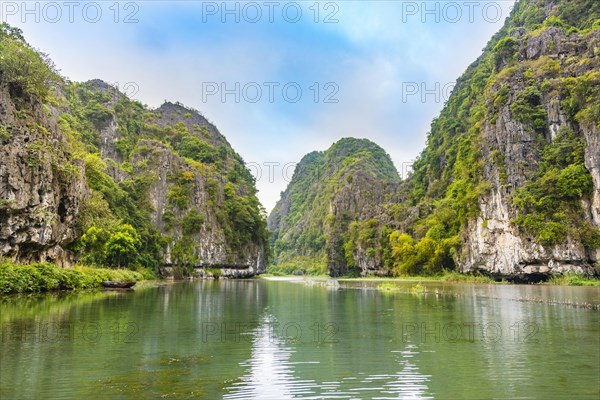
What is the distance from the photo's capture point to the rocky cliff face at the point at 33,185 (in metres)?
30.8

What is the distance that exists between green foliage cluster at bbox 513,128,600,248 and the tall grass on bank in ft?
129

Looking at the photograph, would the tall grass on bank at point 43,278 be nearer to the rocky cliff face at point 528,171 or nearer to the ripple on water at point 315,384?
the ripple on water at point 315,384

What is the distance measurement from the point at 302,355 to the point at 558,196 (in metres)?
41.2

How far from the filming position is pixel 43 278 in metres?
31.4

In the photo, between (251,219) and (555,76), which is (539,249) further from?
(251,219)

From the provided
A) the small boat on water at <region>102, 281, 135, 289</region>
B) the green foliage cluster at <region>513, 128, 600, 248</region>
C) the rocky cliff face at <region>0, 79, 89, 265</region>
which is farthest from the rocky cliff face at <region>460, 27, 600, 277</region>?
the rocky cliff face at <region>0, 79, 89, 265</region>

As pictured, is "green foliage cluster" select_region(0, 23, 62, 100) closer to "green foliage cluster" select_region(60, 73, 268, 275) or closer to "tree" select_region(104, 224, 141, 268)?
"green foliage cluster" select_region(60, 73, 268, 275)

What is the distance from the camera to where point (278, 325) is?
17.9 m

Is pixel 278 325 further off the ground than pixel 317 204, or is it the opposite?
pixel 317 204

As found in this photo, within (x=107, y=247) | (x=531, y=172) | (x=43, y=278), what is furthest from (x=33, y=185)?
(x=531, y=172)

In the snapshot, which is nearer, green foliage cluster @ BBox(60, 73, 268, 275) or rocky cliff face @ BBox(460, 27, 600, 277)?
rocky cliff face @ BBox(460, 27, 600, 277)

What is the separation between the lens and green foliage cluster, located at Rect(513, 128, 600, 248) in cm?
4331

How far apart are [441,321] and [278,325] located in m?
6.07

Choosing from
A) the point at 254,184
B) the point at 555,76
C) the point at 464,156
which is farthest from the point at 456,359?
the point at 254,184
